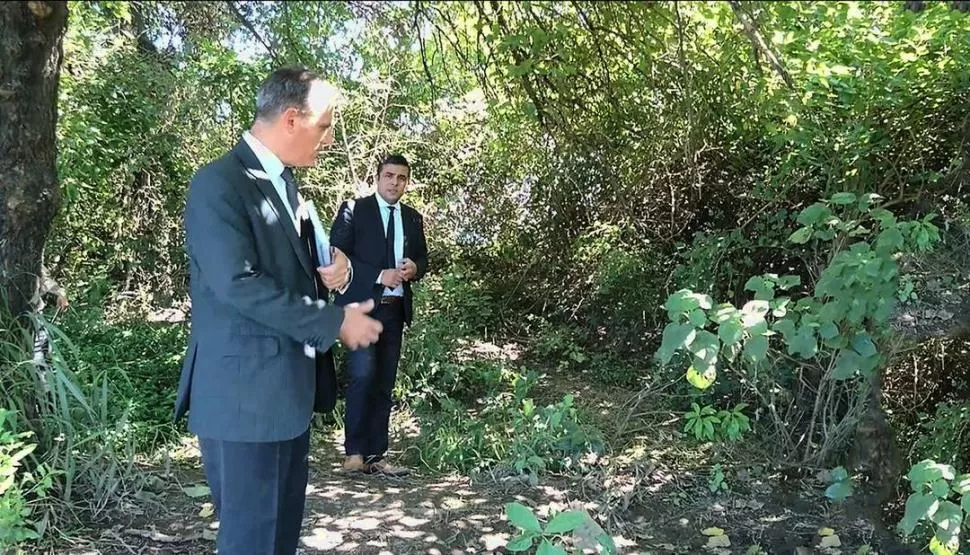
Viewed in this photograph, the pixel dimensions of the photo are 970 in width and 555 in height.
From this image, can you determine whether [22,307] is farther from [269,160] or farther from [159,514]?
[269,160]

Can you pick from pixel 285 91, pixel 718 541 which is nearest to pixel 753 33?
pixel 285 91

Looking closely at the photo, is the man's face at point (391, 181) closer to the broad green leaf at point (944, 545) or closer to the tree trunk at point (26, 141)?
the tree trunk at point (26, 141)

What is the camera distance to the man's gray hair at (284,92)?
2.13 metres

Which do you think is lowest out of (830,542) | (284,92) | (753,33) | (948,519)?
(830,542)

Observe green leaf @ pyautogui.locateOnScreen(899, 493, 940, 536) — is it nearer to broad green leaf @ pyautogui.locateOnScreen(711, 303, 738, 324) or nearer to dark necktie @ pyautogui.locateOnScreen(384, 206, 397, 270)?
broad green leaf @ pyautogui.locateOnScreen(711, 303, 738, 324)

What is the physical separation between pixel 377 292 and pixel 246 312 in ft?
6.97

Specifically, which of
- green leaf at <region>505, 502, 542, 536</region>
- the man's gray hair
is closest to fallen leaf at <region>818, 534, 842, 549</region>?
green leaf at <region>505, 502, 542, 536</region>

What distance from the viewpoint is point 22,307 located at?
3295 millimetres

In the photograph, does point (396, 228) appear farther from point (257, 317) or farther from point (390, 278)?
point (257, 317)

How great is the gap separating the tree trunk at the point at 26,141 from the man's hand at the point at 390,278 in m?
1.57

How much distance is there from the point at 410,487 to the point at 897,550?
2.38 m

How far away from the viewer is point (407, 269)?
4.09 meters

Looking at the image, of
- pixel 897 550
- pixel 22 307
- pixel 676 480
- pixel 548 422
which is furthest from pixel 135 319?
pixel 897 550

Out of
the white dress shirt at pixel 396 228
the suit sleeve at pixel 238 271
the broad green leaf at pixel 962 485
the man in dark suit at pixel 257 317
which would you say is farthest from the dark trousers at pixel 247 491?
the broad green leaf at pixel 962 485
